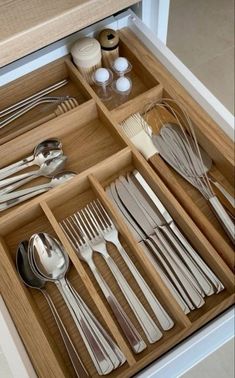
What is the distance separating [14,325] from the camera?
57 centimetres

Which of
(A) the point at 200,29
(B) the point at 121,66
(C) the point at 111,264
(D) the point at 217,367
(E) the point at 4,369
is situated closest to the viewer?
(E) the point at 4,369

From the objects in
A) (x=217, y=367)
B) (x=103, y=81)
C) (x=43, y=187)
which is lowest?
(x=217, y=367)

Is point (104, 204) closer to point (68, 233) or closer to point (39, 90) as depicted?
point (68, 233)

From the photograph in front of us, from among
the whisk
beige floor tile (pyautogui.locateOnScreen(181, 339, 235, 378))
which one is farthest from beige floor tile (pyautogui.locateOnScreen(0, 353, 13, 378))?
beige floor tile (pyautogui.locateOnScreen(181, 339, 235, 378))

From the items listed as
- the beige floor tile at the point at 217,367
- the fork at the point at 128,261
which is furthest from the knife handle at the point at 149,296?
the beige floor tile at the point at 217,367

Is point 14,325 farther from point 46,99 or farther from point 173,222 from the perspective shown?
point 46,99

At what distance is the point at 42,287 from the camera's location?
0.62 m

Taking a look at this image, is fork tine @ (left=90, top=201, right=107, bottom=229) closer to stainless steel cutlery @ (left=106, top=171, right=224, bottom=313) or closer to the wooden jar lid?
stainless steel cutlery @ (left=106, top=171, right=224, bottom=313)

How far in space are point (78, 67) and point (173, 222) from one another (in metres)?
0.33

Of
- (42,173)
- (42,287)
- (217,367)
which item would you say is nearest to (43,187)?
(42,173)

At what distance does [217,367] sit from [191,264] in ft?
1.77

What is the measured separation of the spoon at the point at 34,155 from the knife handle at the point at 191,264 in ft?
0.76

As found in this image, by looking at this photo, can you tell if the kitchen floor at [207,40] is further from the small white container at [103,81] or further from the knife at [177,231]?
the knife at [177,231]

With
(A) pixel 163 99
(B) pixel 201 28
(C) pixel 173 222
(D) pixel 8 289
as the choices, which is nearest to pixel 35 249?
(D) pixel 8 289
